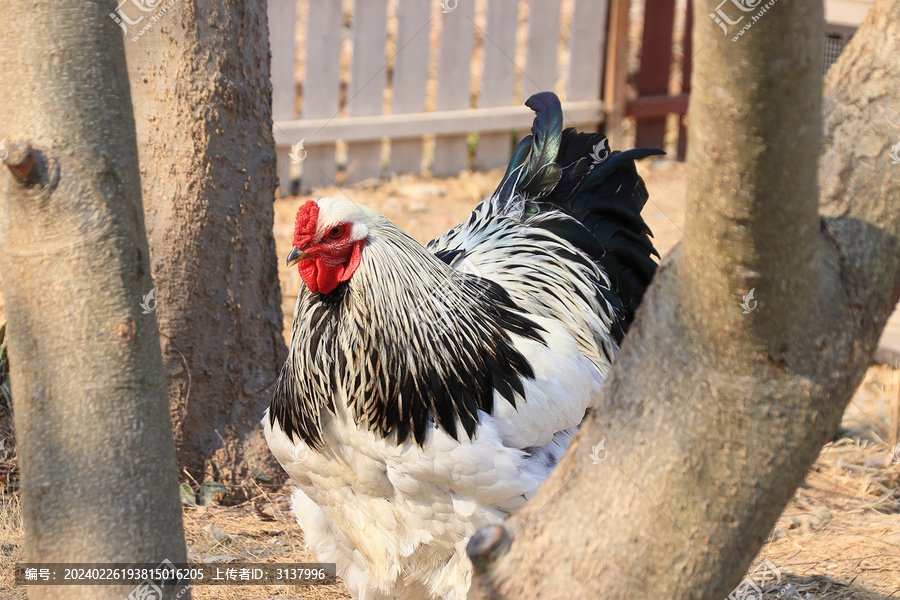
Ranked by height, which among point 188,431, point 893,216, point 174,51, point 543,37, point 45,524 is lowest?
point 188,431

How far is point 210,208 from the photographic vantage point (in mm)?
3635

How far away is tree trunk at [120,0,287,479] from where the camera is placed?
349cm

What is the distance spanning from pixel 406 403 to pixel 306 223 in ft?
2.13

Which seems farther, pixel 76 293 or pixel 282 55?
→ pixel 282 55

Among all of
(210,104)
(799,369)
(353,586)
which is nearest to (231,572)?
(353,586)

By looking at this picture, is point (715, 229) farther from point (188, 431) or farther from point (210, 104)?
point (188, 431)

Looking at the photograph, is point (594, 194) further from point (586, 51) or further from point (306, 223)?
point (586, 51)

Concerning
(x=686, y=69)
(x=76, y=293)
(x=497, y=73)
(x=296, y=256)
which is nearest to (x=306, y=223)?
(x=296, y=256)

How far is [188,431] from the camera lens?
3877mm

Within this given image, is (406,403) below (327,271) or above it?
below

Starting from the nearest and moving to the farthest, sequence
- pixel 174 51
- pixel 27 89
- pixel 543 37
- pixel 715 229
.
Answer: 1. pixel 715 229
2. pixel 27 89
3. pixel 174 51
4. pixel 543 37

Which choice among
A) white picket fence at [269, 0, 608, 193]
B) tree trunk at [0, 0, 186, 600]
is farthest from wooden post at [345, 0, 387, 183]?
tree trunk at [0, 0, 186, 600]

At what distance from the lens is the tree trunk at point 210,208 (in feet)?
11.5

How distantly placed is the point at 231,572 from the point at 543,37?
20.9 feet
